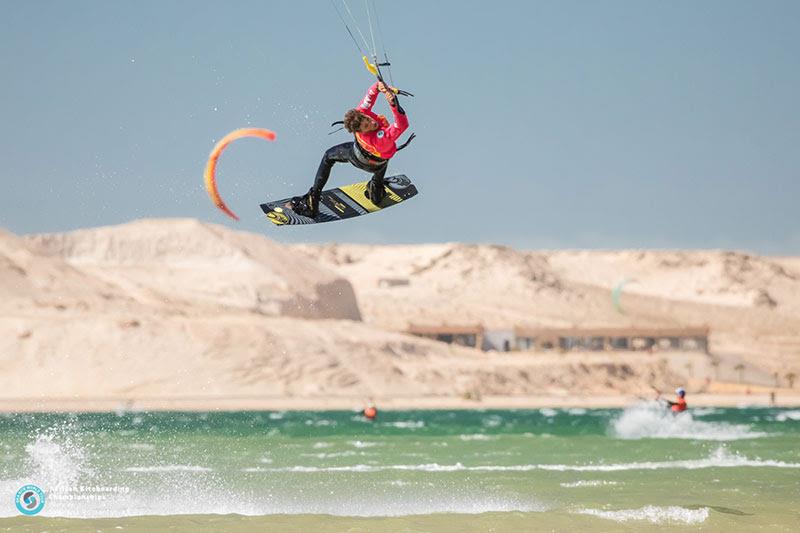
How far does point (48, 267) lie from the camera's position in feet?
273

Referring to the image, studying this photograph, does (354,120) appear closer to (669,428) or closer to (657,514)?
(657,514)

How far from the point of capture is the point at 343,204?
15461 mm

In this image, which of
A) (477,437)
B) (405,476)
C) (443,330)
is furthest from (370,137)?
(443,330)

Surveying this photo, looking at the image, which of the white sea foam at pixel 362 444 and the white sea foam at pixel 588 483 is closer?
the white sea foam at pixel 588 483

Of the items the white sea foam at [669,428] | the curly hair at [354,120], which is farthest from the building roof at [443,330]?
the curly hair at [354,120]

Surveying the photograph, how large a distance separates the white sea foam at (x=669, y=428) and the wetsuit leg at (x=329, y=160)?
29.6 metres

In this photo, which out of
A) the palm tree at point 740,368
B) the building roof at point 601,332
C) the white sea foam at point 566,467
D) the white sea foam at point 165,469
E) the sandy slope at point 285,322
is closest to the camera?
the white sea foam at point 165,469

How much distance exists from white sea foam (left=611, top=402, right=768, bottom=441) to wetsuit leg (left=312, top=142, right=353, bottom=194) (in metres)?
29.6

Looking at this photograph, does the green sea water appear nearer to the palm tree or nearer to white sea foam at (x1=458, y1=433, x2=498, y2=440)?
white sea foam at (x1=458, y1=433, x2=498, y2=440)

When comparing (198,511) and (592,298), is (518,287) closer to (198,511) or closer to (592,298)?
(592,298)

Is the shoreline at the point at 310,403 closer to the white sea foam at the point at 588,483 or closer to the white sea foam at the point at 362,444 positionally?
the white sea foam at the point at 362,444

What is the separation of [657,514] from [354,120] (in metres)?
9.50

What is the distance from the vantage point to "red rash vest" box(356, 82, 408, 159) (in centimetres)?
1298

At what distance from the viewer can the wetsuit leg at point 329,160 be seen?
547 inches
